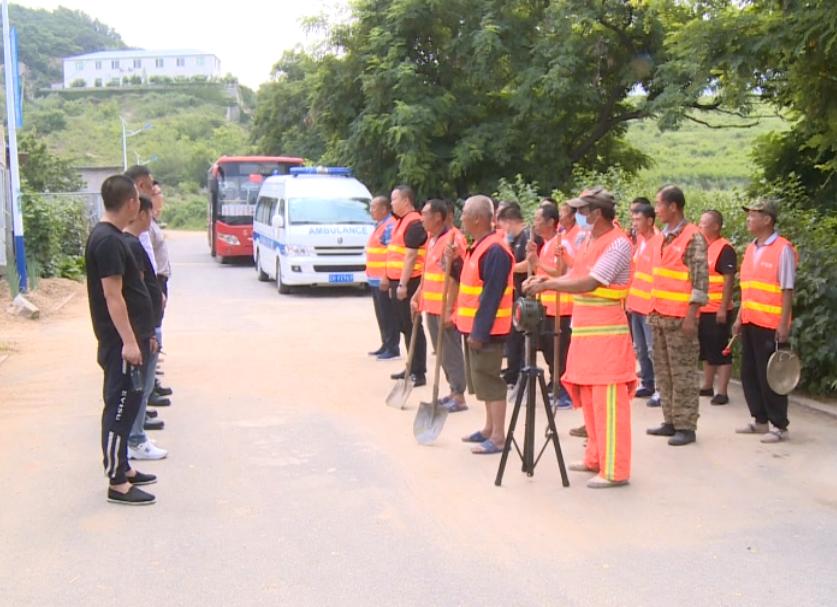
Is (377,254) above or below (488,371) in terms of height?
above

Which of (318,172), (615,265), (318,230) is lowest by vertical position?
(318,230)

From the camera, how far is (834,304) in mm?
8383

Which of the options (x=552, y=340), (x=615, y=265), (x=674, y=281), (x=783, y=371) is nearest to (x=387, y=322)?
(x=552, y=340)

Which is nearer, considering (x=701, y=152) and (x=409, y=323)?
(x=409, y=323)

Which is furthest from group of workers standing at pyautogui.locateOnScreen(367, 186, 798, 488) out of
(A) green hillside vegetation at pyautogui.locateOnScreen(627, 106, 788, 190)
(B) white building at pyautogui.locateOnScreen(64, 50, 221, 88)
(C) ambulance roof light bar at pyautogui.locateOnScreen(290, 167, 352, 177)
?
(B) white building at pyautogui.locateOnScreen(64, 50, 221, 88)

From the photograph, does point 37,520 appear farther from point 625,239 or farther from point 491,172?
point 491,172

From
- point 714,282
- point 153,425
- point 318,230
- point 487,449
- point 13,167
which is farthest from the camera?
point 318,230

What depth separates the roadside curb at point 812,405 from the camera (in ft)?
26.9

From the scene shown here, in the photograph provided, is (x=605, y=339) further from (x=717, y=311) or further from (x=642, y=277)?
(x=717, y=311)

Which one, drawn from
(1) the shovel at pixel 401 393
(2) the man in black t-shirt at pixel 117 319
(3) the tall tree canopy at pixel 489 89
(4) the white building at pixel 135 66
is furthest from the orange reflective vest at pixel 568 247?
(4) the white building at pixel 135 66

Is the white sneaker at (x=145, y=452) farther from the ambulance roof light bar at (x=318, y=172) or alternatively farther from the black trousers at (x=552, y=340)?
the ambulance roof light bar at (x=318, y=172)

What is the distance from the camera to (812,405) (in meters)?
8.43

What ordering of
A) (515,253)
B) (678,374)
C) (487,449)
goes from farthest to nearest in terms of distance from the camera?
(515,253) → (678,374) → (487,449)

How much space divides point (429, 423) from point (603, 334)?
1.89 metres
